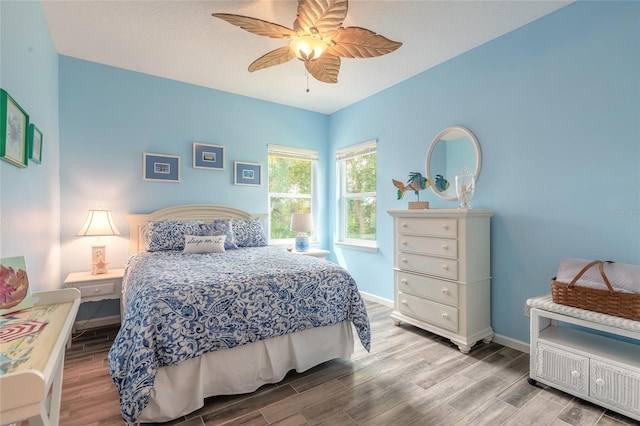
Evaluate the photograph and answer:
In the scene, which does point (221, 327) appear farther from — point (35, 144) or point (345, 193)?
point (345, 193)

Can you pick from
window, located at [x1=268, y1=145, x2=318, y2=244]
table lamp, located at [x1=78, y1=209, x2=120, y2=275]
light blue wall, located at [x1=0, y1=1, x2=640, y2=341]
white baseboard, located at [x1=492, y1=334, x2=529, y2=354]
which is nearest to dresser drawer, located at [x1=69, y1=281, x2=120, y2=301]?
table lamp, located at [x1=78, y1=209, x2=120, y2=275]

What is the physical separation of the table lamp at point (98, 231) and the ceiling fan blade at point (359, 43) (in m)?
2.60

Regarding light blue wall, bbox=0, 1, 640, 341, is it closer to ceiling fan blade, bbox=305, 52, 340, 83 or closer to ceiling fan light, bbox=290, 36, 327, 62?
ceiling fan blade, bbox=305, 52, 340, 83

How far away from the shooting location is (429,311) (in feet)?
9.24

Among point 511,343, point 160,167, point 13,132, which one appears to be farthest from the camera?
point 160,167

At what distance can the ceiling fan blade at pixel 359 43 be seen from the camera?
201 cm

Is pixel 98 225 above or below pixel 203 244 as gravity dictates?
above

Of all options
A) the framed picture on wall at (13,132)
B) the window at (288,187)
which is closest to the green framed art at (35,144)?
the framed picture on wall at (13,132)

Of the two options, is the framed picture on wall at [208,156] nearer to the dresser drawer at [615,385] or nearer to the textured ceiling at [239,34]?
the textured ceiling at [239,34]

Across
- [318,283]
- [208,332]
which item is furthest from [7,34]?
[318,283]

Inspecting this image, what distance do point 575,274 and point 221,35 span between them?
10.6ft

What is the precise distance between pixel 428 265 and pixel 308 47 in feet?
6.75

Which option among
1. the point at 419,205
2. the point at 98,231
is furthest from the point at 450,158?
the point at 98,231

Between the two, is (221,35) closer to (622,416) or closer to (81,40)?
(81,40)
